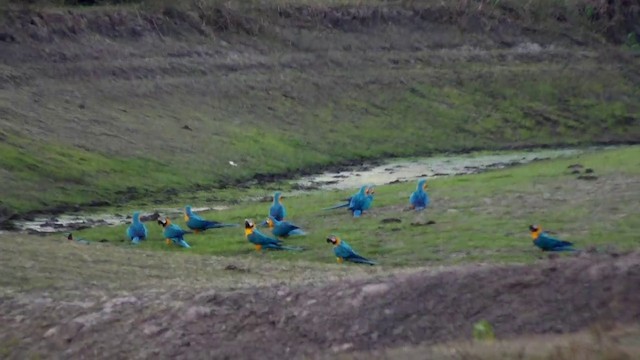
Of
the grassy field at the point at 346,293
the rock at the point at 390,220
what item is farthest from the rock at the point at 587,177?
the rock at the point at 390,220

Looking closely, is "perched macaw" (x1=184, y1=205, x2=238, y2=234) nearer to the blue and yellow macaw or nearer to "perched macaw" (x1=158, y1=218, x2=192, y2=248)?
"perched macaw" (x1=158, y1=218, x2=192, y2=248)

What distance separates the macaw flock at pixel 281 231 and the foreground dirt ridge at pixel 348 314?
455 centimetres

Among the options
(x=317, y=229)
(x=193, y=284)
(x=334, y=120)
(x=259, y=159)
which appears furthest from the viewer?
(x=334, y=120)

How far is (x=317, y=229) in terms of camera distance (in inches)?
923

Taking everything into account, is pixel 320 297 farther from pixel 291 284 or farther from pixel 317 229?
pixel 317 229

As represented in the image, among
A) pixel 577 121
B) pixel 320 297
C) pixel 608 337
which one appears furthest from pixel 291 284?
pixel 577 121

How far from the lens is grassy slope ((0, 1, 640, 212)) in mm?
31938

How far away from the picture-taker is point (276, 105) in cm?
4038

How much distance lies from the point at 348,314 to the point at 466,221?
9.04 m

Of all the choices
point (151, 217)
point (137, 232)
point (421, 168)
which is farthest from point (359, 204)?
point (421, 168)

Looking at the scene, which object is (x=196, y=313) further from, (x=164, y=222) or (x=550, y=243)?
(x=164, y=222)

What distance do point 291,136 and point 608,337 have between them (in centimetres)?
2811

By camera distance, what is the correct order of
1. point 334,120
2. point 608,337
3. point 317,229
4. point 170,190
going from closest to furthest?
point 608,337
point 317,229
point 170,190
point 334,120

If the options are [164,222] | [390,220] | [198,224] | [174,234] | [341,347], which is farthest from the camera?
[198,224]
